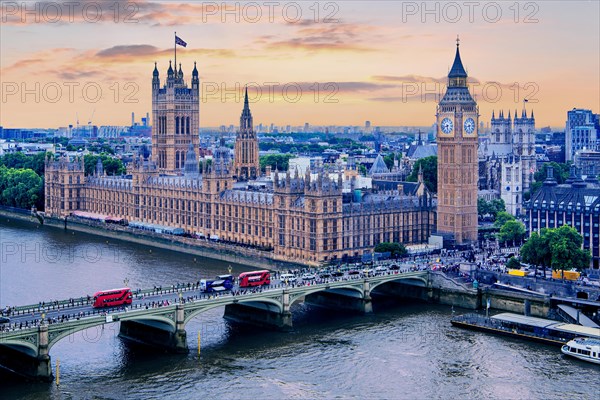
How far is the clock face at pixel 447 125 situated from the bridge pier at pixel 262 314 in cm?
3781

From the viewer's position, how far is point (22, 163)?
651ft

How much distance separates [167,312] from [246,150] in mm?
71834

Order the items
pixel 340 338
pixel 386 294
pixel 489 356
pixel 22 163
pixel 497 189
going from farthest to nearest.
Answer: pixel 22 163 → pixel 497 189 → pixel 386 294 → pixel 340 338 → pixel 489 356

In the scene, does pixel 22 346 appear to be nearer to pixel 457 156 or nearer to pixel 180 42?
pixel 457 156

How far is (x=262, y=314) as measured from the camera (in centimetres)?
7481

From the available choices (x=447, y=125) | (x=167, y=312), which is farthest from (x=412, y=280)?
(x=167, y=312)

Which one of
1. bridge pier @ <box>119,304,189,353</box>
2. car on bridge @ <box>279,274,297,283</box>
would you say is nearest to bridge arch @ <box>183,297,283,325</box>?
bridge pier @ <box>119,304,189,353</box>

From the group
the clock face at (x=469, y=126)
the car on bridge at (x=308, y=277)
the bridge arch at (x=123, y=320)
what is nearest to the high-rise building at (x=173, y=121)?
the clock face at (x=469, y=126)

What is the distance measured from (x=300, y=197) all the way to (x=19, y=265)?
1210 inches

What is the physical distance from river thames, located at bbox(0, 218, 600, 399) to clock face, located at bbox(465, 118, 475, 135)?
1084 inches

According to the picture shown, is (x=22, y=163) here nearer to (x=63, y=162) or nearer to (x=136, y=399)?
(x=63, y=162)

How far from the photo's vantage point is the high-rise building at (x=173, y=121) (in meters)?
151

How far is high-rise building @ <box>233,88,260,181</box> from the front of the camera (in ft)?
446

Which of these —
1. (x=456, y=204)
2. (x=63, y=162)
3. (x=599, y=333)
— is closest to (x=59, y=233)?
(x=63, y=162)
